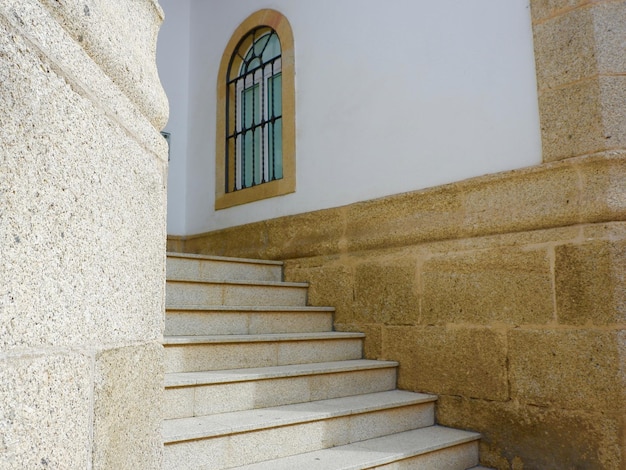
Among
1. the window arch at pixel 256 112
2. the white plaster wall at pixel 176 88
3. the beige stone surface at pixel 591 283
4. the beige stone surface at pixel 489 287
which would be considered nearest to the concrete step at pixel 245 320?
the beige stone surface at pixel 489 287

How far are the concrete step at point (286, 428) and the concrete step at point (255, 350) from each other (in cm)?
38

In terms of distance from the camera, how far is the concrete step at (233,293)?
3693 millimetres

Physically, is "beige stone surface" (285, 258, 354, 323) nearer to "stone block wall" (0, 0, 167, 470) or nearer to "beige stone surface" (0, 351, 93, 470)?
"stone block wall" (0, 0, 167, 470)

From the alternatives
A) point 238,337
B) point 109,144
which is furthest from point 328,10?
point 109,144

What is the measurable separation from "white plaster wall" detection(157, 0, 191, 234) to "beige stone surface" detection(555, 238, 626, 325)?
4201 mm

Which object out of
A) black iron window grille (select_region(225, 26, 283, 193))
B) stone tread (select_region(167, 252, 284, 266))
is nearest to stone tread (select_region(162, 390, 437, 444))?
stone tread (select_region(167, 252, 284, 266))

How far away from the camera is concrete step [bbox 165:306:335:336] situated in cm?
333

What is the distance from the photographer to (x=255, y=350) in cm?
331

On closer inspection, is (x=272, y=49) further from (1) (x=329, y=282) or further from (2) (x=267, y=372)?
(2) (x=267, y=372)

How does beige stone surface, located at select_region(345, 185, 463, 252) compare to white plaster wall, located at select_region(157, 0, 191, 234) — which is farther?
white plaster wall, located at select_region(157, 0, 191, 234)

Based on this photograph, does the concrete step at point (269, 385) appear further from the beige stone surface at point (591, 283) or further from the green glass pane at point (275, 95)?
the green glass pane at point (275, 95)

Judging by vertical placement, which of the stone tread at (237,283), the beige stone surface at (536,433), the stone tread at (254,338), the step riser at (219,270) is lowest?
the beige stone surface at (536,433)

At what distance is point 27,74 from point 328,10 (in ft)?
13.8

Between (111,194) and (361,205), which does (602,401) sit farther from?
(111,194)
